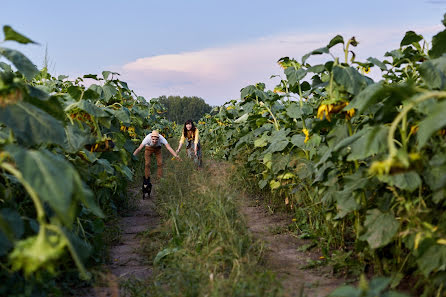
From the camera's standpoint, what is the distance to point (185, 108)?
63.3 meters

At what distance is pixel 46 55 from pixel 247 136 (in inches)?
124

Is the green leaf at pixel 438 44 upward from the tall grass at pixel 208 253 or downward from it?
upward

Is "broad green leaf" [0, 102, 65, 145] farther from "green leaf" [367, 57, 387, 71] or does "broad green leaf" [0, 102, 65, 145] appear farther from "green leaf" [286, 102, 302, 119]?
"green leaf" [286, 102, 302, 119]

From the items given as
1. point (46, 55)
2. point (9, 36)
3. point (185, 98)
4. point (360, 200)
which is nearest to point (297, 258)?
point (360, 200)

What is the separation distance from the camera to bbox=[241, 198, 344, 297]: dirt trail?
3.12 meters

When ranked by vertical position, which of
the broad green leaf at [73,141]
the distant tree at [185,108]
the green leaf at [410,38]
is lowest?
the broad green leaf at [73,141]

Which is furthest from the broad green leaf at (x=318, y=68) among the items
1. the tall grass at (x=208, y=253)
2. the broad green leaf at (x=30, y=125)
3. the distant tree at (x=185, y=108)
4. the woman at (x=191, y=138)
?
the distant tree at (x=185, y=108)

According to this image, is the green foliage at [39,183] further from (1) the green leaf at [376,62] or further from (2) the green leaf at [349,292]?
(1) the green leaf at [376,62]

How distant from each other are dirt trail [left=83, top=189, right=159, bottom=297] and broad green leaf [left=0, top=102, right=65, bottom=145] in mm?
751

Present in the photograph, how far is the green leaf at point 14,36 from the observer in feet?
6.84

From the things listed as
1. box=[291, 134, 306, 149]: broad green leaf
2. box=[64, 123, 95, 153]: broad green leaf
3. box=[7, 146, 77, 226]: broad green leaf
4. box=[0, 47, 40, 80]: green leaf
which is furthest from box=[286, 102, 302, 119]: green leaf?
box=[7, 146, 77, 226]: broad green leaf

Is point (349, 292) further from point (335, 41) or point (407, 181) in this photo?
point (335, 41)

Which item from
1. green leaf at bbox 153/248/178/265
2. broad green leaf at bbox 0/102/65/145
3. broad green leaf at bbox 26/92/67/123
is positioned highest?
broad green leaf at bbox 26/92/67/123

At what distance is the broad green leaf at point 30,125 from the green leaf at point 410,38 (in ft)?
8.28
